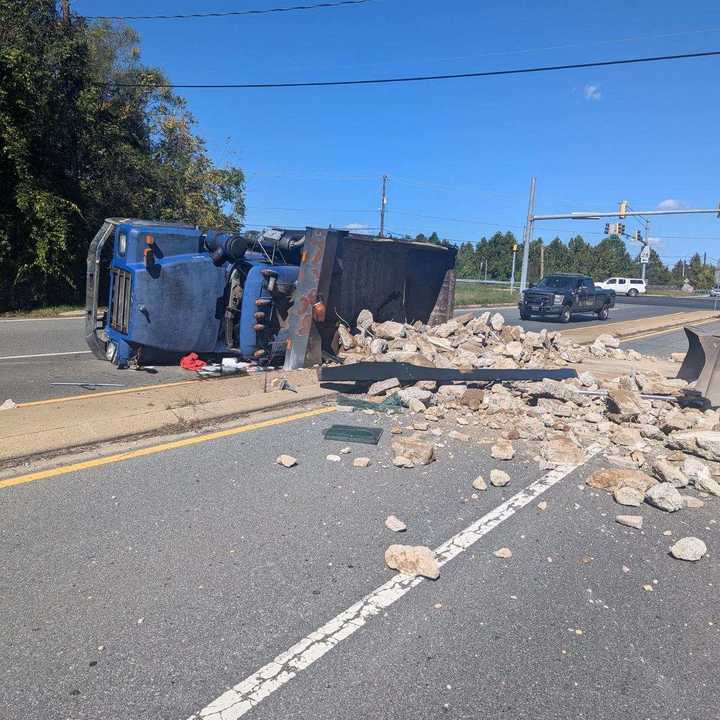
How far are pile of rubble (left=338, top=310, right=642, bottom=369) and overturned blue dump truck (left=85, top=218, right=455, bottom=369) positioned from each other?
0.90 m

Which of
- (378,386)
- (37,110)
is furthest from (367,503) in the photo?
(37,110)

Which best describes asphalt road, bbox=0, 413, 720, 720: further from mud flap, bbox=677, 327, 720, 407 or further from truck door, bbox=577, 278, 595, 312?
truck door, bbox=577, 278, 595, 312

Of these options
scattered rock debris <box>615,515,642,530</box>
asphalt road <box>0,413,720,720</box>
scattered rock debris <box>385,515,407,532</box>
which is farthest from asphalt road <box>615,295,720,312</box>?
scattered rock debris <box>385,515,407,532</box>

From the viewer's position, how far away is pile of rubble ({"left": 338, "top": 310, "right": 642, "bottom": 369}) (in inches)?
403

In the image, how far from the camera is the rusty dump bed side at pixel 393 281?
11.2 metres

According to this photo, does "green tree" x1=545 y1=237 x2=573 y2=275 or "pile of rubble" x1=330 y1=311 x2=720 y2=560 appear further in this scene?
"green tree" x1=545 y1=237 x2=573 y2=275

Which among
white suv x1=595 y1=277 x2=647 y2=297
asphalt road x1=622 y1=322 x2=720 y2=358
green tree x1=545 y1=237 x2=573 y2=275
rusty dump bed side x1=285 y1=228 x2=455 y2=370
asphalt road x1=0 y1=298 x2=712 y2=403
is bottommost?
asphalt road x1=0 y1=298 x2=712 y2=403

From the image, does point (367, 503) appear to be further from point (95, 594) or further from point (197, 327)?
point (197, 327)

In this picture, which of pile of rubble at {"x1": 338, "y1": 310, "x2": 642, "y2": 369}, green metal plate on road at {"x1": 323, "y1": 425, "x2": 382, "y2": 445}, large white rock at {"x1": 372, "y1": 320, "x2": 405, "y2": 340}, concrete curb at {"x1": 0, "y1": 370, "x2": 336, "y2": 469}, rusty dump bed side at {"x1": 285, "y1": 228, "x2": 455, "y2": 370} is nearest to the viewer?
concrete curb at {"x1": 0, "y1": 370, "x2": 336, "y2": 469}

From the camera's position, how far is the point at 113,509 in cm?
431

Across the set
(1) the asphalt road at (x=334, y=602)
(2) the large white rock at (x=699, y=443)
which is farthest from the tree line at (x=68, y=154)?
(2) the large white rock at (x=699, y=443)

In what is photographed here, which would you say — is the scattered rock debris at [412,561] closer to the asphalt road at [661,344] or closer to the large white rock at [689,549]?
the large white rock at [689,549]

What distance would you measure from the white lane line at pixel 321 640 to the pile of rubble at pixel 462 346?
5574 mm

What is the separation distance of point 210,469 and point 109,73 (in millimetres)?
24128
